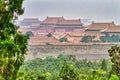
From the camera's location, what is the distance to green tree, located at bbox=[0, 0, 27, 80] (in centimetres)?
765

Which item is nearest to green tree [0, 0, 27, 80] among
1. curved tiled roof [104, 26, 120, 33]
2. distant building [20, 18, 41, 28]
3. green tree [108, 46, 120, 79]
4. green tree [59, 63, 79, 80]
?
green tree [59, 63, 79, 80]

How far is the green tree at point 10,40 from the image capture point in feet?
25.1

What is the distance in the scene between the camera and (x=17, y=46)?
7582mm

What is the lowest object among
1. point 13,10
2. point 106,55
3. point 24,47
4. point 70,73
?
point 106,55

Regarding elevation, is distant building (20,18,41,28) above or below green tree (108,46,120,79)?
below

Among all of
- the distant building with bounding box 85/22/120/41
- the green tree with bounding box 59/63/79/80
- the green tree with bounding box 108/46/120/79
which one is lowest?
the distant building with bounding box 85/22/120/41

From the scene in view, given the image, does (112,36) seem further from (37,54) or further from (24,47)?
(24,47)

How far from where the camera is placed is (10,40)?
7.59m

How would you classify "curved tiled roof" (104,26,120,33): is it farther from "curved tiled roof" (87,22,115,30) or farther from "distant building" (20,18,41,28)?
"distant building" (20,18,41,28)

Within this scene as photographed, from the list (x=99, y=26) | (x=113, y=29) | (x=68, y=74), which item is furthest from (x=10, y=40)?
(x=99, y=26)

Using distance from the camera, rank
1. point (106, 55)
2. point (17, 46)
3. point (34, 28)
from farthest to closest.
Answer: point (34, 28)
point (106, 55)
point (17, 46)

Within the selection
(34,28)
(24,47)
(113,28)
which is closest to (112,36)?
(113,28)

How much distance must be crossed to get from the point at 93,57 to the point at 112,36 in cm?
868

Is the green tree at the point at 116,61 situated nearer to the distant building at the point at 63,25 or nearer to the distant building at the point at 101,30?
the distant building at the point at 101,30
